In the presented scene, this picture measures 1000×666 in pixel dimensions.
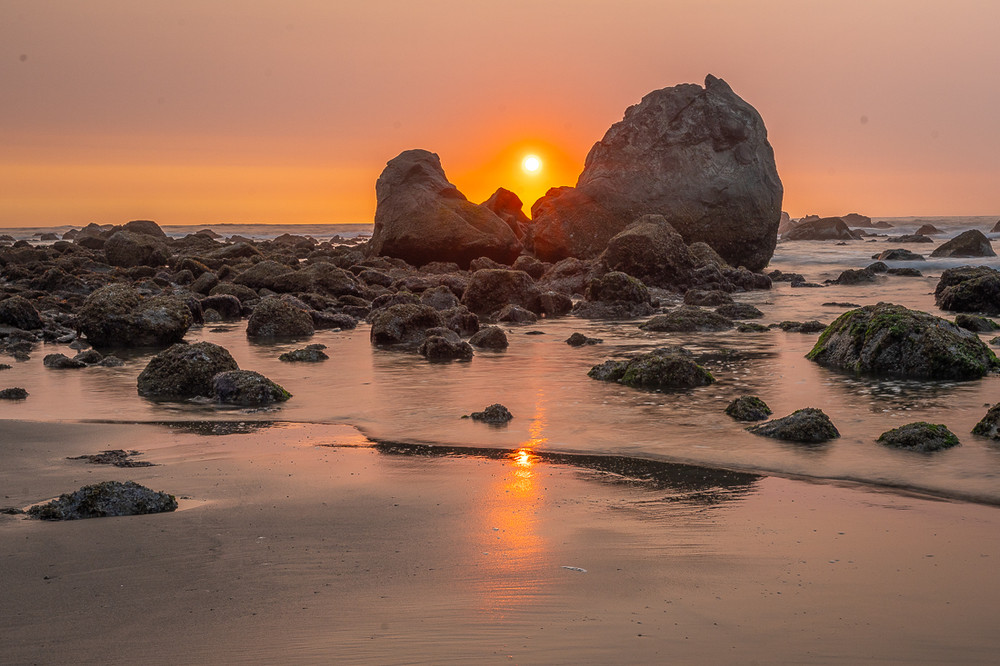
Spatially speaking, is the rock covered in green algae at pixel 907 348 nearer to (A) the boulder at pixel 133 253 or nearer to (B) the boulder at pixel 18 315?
(B) the boulder at pixel 18 315

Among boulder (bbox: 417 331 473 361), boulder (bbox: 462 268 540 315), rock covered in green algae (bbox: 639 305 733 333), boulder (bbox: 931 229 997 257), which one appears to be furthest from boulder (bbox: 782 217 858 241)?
boulder (bbox: 417 331 473 361)

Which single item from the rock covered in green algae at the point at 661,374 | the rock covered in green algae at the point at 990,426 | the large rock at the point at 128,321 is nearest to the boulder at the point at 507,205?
the large rock at the point at 128,321

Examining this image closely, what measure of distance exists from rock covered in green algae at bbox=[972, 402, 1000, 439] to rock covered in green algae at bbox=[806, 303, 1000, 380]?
344cm

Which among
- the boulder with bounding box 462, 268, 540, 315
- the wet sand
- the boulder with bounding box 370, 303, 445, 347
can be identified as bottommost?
the wet sand

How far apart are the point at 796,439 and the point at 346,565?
4872 mm

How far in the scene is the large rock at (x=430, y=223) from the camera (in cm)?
3584

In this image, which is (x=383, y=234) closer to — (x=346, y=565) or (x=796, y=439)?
(x=796, y=439)

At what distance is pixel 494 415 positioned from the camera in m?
9.54

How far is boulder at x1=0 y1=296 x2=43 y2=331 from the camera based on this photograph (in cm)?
1741

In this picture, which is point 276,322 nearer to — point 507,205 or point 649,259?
point 649,259

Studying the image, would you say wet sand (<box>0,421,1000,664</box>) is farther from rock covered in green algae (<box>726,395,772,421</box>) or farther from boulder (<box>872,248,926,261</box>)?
boulder (<box>872,248,926,261</box>)

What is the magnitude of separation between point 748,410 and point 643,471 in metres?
2.48

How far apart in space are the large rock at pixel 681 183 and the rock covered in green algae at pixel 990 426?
2511cm

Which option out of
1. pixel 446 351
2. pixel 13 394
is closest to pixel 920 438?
pixel 446 351
